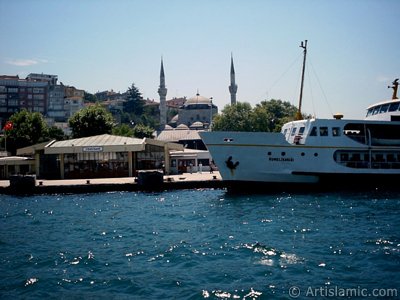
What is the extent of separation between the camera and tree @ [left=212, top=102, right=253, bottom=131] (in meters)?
68.4

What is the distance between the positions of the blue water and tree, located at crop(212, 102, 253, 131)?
1826 inches

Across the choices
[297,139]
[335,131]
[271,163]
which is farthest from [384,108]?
[271,163]

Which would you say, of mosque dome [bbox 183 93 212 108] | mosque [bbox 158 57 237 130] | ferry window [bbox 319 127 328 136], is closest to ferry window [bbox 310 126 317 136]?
ferry window [bbox 319 127 328 136]

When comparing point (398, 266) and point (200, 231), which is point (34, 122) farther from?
point (398, 266)

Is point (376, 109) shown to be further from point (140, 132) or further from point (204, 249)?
point (140, 132)

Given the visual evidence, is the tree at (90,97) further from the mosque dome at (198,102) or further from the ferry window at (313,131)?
the ferry window at (313,131)

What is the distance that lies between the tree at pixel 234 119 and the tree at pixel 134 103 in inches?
1928

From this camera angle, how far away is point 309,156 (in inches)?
984

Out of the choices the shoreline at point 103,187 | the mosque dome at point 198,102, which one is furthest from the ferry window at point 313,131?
the mosque dome at point 198,102

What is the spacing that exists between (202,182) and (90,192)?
27.4 ft

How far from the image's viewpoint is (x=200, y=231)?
51.9ft

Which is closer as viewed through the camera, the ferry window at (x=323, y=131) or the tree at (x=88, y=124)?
the ferry window at (x=323, y=131)

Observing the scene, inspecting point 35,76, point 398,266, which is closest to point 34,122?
point 398,266

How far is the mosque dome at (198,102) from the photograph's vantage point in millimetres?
109562
